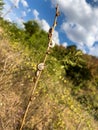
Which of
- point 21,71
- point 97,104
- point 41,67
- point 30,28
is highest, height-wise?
point 30,28

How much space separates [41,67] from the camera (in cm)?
107

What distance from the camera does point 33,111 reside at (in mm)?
5633

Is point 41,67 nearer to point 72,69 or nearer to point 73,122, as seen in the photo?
point 73,122

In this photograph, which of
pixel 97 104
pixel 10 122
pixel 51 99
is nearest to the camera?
pixel 10 122

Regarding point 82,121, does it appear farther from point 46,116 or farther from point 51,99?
point 46,116

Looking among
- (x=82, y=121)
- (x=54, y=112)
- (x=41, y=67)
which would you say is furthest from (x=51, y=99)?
(x=41, y=67)

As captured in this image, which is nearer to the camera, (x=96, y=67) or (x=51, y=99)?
(x=51, y=99)

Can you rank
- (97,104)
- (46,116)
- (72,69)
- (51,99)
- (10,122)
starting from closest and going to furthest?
(10,122)
(46,116)
(51,99)
(97,104)
(72,69)

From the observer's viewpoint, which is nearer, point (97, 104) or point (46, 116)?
point (46, 116)

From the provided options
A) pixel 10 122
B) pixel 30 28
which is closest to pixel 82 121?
pixel 10 122

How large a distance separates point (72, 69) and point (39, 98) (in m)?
10.7

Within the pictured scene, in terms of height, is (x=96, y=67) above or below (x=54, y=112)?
above

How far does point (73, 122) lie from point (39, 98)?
1.63 m

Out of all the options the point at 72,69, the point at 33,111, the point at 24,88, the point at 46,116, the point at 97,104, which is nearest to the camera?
the point at 33,111
